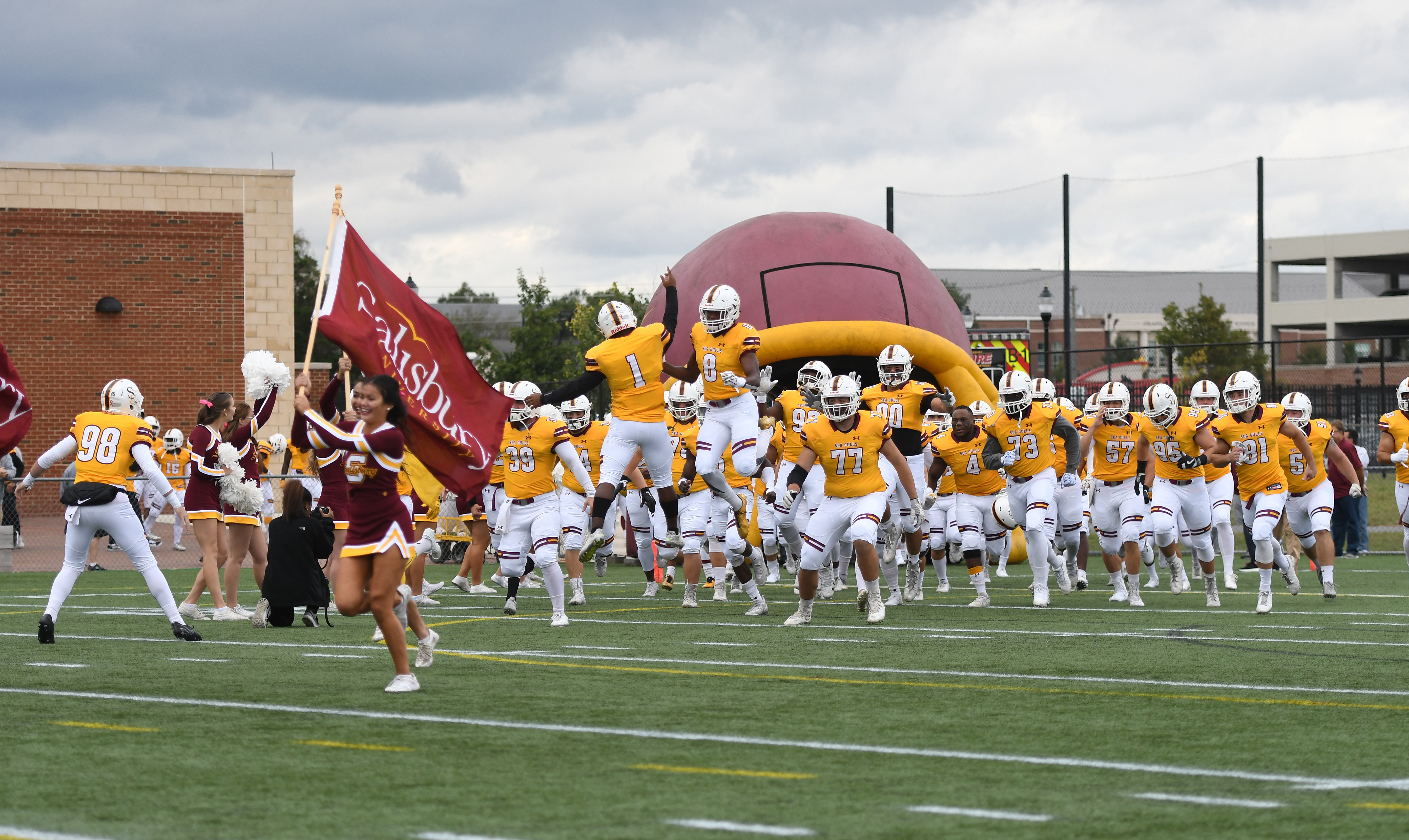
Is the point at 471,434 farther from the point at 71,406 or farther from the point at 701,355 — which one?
the point at 71,406

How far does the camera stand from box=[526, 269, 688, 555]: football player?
1307 centimetres

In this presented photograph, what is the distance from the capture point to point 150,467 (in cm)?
1091

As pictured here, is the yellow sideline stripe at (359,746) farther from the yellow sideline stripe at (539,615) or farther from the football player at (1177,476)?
the football player at (1177,476)

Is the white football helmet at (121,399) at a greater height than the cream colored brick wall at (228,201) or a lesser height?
lesser

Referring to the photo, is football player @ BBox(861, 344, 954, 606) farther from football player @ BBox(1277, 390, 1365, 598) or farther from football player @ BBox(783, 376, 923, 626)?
football player @ BBox(1277, 390, 1365, 598)

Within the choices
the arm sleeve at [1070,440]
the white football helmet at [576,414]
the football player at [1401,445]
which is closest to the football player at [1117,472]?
the arm sleeve at [1070,440]

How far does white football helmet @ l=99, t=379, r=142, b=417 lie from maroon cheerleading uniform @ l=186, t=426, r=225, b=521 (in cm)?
107

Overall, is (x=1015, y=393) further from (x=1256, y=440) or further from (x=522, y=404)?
(x=522, y=404)

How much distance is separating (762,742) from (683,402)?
9.87 m

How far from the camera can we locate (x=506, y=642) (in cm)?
1104

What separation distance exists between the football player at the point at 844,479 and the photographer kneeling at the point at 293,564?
3603 millimetres

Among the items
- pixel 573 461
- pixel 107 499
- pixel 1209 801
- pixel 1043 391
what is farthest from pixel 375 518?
pixel 1043 391

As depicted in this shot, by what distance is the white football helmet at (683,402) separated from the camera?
16.5m

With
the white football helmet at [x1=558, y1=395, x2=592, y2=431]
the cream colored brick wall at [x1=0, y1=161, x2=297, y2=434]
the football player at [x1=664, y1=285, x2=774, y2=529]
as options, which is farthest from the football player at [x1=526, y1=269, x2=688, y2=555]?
the cream colored brick wall at [x1=0, y1=161, x2=297, y2=434]
